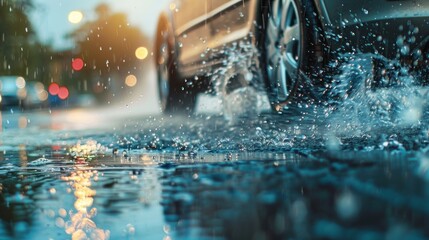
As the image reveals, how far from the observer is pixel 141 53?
1285cm

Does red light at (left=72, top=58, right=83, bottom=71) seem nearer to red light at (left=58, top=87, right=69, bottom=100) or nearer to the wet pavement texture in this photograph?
red light at (left=58, top=87, right=69, bottom=100)

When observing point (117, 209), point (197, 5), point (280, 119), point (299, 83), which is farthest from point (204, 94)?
point (117, 209)

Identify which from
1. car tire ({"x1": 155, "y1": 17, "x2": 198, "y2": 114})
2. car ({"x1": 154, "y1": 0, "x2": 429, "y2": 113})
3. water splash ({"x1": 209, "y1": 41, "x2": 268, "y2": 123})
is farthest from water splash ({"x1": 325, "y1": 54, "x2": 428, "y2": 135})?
car tire ({"x1": 155, "y1": 17, "x2": 198, "y2": 114})

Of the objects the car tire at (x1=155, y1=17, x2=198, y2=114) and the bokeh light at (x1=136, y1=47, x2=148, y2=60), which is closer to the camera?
the car tire at (x1=155, y1=17, x2=198, y2=114)

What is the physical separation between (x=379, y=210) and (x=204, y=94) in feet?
22.0

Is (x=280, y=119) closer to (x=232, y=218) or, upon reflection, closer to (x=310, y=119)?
(x=310, y=119)

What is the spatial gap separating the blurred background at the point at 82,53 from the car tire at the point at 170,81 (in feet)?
0.92

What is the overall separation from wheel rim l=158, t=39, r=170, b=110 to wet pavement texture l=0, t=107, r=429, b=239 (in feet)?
9.75

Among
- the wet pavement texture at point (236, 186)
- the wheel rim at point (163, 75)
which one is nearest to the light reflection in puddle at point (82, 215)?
the wet pavement texture at point (236, 186)

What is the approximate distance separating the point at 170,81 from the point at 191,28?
4.40 ft

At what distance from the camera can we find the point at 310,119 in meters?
7.29

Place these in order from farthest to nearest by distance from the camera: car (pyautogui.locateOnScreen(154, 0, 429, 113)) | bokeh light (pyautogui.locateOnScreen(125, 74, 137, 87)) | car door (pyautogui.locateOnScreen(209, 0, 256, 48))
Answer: bokeh light (pyautogui.locateOnScreen(125, 74, 137, 87)) < car door (pyautogui.locateOnScreen(209, 0, 256, 48)) < car (pyautogui.locateOnScreen(154, 0, 429, 113))

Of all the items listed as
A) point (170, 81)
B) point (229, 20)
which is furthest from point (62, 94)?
point (229, 20)

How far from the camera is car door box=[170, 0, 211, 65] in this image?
30.0 ft
